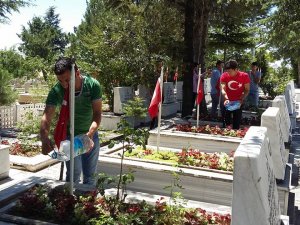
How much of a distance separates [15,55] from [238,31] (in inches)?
495

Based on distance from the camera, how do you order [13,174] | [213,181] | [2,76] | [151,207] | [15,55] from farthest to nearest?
[15,55] < [2,76] < [13,174] < [213,181] < [151,207]

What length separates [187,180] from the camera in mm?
6043

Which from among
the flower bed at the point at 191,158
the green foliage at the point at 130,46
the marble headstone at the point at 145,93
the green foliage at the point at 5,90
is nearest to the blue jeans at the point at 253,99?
the green foliage at the point at 130,46

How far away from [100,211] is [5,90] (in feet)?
29.9

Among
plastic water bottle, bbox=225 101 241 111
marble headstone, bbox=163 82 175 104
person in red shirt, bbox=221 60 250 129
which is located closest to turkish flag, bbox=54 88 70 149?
person in red shirt, bbox=221 60 250 129

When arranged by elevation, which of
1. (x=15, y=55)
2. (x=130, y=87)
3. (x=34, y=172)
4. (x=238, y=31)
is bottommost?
(x=34, y=172)

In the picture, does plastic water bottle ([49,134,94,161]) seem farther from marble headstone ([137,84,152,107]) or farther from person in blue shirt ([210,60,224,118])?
marble headstone ([137,84,152,107])

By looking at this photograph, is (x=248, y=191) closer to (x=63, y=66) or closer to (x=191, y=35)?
(x=63, y=66)

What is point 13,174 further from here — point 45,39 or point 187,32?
point 45,39

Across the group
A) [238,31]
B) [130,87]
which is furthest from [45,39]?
[130,87]

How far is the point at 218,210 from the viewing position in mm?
4113

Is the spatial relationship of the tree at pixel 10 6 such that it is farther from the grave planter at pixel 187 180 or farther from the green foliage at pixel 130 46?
the grave planter at pixel 187 180

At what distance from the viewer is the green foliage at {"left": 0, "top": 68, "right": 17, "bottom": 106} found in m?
11.8

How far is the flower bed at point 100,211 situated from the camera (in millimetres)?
3676
